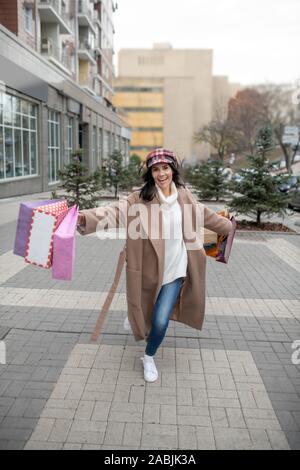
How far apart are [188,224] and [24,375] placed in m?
1.87

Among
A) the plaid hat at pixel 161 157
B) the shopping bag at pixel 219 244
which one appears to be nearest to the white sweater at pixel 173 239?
the plaid hat at pixel 161 157

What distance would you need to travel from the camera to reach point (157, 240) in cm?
357

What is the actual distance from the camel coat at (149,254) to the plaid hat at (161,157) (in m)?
0.26

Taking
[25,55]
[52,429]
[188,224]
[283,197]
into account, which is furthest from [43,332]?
[25,55]

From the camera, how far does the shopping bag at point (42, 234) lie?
130 inches

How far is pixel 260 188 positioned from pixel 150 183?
345 inches

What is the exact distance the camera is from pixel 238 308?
18.6ft

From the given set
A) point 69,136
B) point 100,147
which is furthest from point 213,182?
point 100,147

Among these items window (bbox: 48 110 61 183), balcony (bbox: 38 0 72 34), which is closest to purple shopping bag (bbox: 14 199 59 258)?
window (bbox: 48 110 61 183)

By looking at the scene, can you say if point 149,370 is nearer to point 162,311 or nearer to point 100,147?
point 162,311

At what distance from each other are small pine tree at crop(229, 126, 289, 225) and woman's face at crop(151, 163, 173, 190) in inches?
342

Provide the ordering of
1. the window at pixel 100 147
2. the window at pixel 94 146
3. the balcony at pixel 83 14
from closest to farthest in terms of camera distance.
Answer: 1. the balcony at pixel 83 14
2. the window at pixel 94 146
3. the window at pixel 100 147

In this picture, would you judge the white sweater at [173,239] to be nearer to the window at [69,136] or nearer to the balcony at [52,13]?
the balcony at [52,13]
